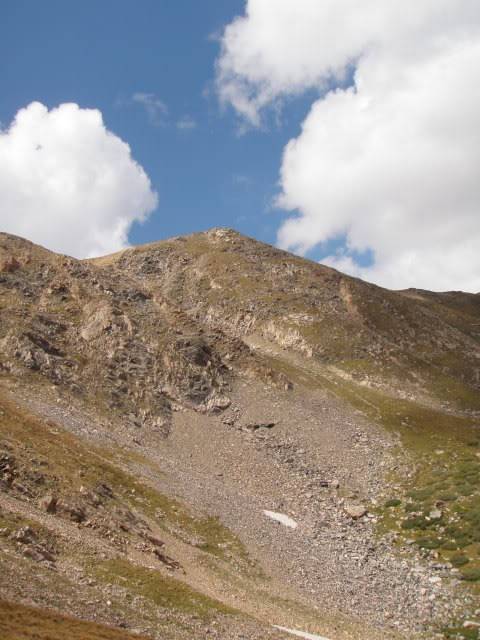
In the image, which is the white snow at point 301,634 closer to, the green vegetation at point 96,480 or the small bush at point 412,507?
the green vegetation at point 96,480

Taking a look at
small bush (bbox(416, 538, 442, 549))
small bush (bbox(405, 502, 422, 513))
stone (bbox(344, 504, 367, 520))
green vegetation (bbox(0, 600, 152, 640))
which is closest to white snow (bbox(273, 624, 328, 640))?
green vegetation (bbox(0, 600, 152, 640))

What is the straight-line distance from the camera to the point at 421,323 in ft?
474

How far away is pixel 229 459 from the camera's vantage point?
69.7 meters

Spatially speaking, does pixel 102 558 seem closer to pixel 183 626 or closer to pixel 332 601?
pixel 183 626

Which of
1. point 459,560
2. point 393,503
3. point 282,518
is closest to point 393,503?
point 393,503

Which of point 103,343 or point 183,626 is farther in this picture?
point 103,343

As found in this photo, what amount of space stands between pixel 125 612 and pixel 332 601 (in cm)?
1843

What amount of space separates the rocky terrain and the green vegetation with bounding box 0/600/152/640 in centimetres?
13

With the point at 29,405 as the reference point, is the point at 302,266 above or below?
above

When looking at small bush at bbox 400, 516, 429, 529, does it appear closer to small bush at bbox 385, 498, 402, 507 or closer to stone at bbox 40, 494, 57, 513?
small bush at bbox 385, 498, 402, 507

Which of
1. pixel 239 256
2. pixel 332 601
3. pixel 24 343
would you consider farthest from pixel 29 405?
pixel 239 256

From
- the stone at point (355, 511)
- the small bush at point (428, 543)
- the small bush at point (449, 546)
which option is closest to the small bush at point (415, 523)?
the small bush at point (428, 543)

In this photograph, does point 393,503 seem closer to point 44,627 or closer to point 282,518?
point 282,518

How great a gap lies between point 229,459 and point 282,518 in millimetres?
14464
